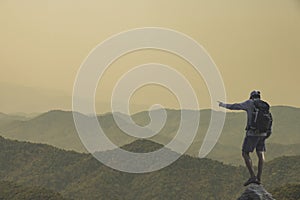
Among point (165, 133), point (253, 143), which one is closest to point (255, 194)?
point (253, 143)

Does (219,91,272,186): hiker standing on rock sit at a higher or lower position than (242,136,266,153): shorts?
higher

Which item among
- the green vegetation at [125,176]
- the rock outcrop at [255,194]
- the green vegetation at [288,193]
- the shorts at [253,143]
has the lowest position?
the green vegetation at [125,176]

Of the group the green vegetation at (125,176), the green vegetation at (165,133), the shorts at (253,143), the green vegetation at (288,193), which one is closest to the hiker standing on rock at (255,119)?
the shorts at (253,143)

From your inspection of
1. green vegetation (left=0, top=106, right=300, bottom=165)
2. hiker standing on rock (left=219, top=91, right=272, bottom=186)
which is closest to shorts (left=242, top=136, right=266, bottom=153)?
hiker standing on rock (left=219, top=91, right=272, bottom=186)

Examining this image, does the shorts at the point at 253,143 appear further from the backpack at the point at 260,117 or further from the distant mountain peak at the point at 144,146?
the distant mountain peak at the point at 144,146

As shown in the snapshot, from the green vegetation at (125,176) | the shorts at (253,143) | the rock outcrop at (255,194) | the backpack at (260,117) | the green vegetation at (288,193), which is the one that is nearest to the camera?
the backpack at (260,117)

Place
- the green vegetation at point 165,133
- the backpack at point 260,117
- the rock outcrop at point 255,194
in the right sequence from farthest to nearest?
1. the green vegetation at point 165,133
2. the rock outcrop at point 255,194
3. the backpack at point 260,117

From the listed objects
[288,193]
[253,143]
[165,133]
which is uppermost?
[288,193]

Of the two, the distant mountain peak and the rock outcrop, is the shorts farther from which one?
the distant mountain peak

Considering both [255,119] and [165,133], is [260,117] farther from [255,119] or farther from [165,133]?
[165,133]

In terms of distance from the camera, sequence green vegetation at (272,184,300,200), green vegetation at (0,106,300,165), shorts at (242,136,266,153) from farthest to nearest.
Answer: green vegetation at (0,106,300,165) → green vegetation at (272,184,300,200) → shorts at (242,136,266,153)

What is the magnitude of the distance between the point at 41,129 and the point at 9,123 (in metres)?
1.86

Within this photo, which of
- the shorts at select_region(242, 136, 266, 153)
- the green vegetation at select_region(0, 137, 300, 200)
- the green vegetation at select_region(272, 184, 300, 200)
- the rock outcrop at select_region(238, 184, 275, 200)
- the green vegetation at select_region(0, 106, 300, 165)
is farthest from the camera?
the green vegetation at select_region(0, 106, 300, 165)

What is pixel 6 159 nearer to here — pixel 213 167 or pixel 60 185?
pixel 60 185
